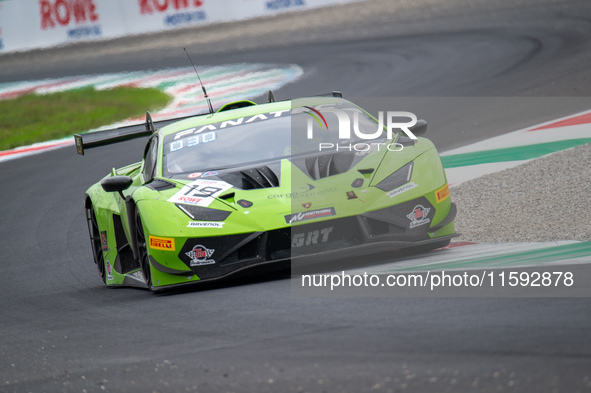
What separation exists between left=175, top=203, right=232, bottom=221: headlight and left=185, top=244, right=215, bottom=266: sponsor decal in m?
0.18

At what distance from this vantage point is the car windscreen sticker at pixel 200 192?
5.25 meters

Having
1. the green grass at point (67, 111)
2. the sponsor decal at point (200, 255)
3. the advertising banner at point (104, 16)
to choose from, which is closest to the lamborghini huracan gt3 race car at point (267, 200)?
the sponsor decal at point (200, 255)

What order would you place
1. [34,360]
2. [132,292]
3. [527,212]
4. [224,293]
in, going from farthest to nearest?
[527,212] < [132,292] < [224,293] < [34,360]

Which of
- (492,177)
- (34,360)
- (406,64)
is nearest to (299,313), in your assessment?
(34,360)

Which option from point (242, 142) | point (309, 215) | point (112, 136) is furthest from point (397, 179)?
point (112, 136)

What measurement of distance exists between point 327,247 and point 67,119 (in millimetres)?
11267

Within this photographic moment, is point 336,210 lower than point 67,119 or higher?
higher

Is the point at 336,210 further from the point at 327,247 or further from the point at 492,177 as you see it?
the point at 492,177

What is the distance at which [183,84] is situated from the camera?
16547 mm

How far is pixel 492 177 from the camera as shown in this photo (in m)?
7.84

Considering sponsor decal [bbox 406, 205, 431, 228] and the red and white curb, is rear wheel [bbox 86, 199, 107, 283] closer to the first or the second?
sponsor decal [bbox 406, 205, 431, 228]

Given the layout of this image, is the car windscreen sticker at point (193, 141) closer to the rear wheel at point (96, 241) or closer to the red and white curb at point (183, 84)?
the rear wheel at point (96, 241)

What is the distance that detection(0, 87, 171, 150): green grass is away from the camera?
575 inches

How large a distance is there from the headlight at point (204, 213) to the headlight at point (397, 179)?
970mm
